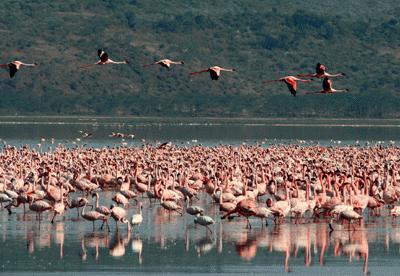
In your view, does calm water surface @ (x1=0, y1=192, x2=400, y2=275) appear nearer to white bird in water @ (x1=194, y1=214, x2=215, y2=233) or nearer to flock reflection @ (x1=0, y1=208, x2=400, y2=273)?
flock reflection @ (x1=0, y1=208, x2=400, y2=273)

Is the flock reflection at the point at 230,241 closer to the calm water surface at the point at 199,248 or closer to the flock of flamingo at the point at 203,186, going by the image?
the calm water surface at the point at 199,248

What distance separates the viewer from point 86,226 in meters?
29.9

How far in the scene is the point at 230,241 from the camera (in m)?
27.5

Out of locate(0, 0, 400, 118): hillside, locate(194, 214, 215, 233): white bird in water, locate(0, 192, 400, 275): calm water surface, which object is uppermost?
locate(0, 0, 400, 118): hillside

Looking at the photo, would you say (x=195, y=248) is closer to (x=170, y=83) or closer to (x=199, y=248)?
(x=199, y=248)

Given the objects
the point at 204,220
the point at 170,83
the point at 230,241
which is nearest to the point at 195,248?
the point at 230,241

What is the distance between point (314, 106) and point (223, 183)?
139307 millimetres

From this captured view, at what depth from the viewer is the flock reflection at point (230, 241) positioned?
2550cm

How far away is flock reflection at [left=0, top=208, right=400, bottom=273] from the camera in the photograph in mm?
25500

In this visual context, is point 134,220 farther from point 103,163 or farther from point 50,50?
point 50,50

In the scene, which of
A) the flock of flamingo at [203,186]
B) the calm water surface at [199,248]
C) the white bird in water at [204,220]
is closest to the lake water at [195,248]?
the calm water surface at [199,248]

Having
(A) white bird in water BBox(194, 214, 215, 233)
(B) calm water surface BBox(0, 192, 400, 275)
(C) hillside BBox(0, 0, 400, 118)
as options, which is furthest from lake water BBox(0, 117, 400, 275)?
(C) hillside BBox(0, 0, 400, 118)

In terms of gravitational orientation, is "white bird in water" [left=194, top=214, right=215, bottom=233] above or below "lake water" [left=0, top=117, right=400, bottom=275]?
above

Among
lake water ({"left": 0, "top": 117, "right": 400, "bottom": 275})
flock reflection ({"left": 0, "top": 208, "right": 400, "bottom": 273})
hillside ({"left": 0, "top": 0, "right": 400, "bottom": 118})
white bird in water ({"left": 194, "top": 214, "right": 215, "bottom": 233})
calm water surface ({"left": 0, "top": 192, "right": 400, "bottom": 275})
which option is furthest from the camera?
hillside ({"left": 0, "top": 0, "right": 400, "bottom": 118})
